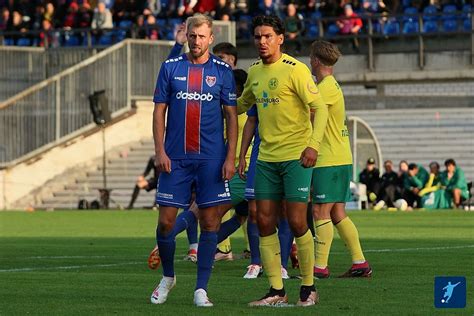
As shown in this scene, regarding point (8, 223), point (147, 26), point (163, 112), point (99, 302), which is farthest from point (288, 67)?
point (147, 26)

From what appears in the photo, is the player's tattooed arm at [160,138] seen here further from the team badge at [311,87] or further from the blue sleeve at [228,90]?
the team badge at [311,87]

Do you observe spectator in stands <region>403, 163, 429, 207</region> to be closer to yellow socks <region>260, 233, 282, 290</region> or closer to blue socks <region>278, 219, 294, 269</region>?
blue socks <region>278, 219, 294, 269</region>

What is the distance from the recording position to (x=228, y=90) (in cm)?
1124

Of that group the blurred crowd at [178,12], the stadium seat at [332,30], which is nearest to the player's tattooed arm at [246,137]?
the blurred crowd at [178,12]

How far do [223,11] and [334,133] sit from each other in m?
29.7

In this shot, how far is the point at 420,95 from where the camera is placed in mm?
44219

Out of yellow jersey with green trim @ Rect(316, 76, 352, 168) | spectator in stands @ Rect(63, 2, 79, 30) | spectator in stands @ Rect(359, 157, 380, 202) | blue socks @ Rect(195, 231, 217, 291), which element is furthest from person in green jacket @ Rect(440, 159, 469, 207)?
blue socks @ Rect(195, 231, 217, 291)

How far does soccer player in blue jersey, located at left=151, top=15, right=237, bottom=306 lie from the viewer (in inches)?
437

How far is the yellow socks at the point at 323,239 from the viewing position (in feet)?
44.2

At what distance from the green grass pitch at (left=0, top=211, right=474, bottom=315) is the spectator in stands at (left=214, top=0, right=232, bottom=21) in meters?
18.0

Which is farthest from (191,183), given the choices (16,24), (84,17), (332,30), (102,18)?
(16,24)

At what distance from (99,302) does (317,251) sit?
306 centimetres

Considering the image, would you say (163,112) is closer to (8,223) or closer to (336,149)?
(336,149)

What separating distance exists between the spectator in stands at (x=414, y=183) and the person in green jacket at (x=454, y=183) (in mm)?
482
